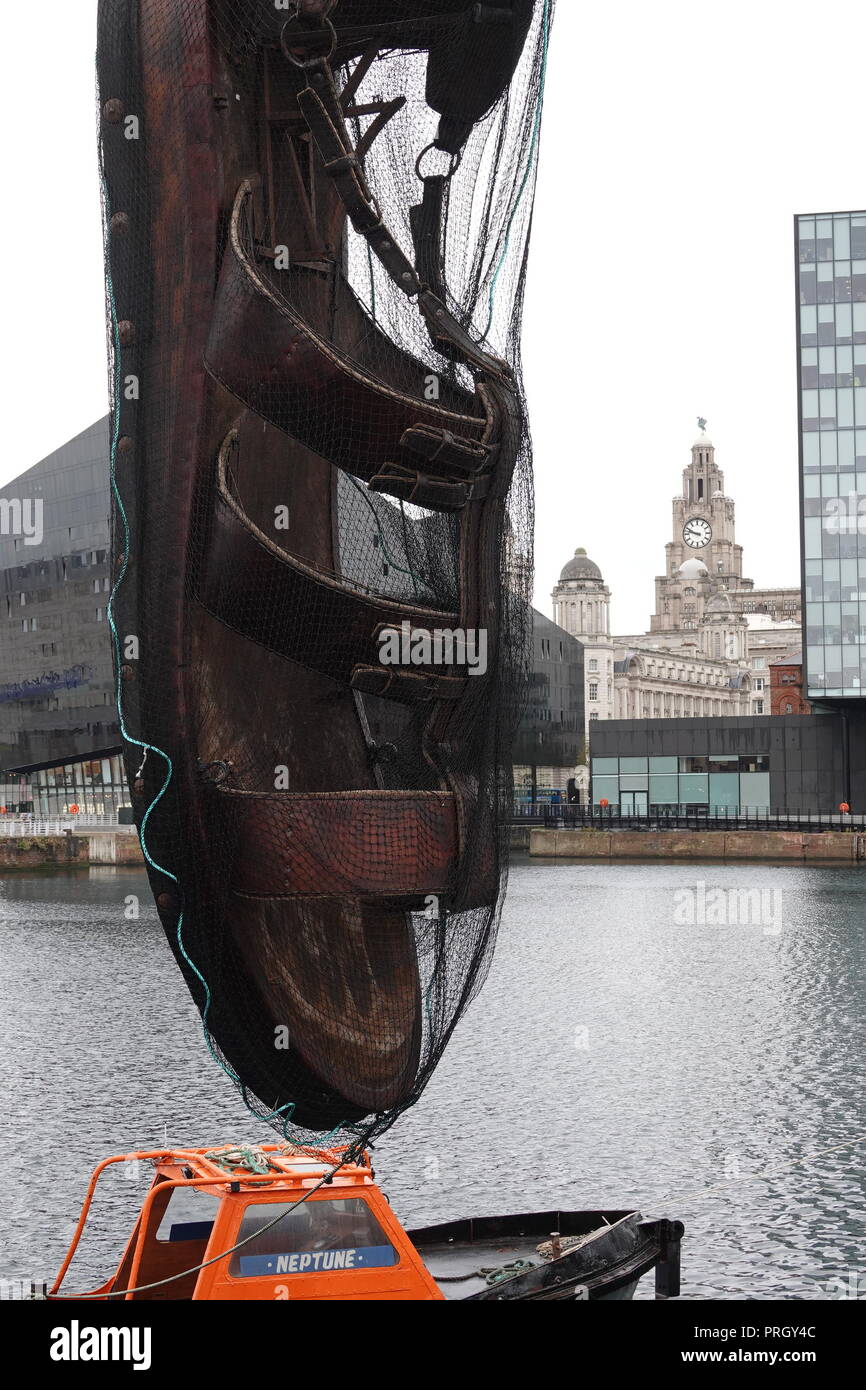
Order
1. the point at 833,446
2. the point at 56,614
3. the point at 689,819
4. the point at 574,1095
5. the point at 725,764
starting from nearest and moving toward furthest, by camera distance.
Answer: the point at 574,1095 → the point at 833,446 → the point at 56,614 → the point at 689,819 → the point at 725,764

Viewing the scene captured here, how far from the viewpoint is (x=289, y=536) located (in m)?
4.98

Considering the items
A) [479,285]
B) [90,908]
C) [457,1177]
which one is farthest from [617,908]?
[479,285]

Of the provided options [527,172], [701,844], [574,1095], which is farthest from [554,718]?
[527,172]

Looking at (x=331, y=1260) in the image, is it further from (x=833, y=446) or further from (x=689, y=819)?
(x=689, y=819)

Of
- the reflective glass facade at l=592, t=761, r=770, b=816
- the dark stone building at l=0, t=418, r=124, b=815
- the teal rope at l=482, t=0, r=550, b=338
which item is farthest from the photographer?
the reflective glass facade at l=592, t=761, r=770, b=816

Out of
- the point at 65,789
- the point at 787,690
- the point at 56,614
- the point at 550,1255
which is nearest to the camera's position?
the point at 550,1255

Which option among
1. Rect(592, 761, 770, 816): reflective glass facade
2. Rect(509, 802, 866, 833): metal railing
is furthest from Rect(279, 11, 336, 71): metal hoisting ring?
Rect(592, 761, 770, 816): reflective glass facade

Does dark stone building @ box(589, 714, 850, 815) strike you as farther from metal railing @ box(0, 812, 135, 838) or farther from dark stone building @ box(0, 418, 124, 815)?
dark stone building @ box(0, 418, 124, 815)

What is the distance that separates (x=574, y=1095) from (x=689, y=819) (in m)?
82.9

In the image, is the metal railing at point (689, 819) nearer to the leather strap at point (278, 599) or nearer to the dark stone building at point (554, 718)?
the dark stone building at point (554, 718)

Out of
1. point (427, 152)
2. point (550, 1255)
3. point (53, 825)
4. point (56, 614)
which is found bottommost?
point (53, 825)

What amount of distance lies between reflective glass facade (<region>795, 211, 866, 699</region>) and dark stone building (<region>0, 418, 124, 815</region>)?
45.7m

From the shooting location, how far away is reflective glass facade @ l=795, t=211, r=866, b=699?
95.8 meters

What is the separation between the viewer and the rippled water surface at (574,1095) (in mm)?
21875
